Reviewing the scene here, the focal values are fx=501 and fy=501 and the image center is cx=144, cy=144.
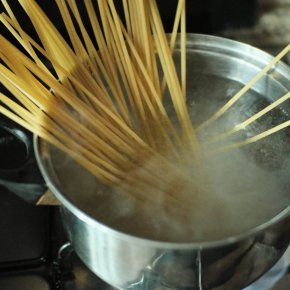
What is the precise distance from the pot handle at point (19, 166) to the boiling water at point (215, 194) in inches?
4.3

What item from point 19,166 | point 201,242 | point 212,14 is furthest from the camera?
point 212,14

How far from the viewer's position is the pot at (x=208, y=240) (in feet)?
1.81

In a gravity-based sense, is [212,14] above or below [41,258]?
above

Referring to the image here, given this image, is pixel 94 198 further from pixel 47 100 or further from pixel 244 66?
pixel 244 66

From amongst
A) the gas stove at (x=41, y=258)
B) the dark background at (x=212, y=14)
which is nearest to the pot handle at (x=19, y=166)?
the gas stove at (x=41, y=258)

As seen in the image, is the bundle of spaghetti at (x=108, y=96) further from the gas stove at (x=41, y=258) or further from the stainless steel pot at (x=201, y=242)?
the gas stove at (x=41, y=258)

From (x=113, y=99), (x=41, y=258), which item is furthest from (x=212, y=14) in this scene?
(x=41, y=258)

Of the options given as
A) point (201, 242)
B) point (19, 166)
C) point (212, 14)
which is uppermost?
point (212, 14)

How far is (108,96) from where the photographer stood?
71 cm

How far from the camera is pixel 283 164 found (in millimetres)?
714

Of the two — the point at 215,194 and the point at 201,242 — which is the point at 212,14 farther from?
the point at 201,242

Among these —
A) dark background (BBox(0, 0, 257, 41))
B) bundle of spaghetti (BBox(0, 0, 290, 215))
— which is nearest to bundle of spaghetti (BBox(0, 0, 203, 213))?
bundle of spaghetti (BBox(0, 0, 290, 215))

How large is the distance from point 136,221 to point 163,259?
8cm

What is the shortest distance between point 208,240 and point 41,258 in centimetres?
30
